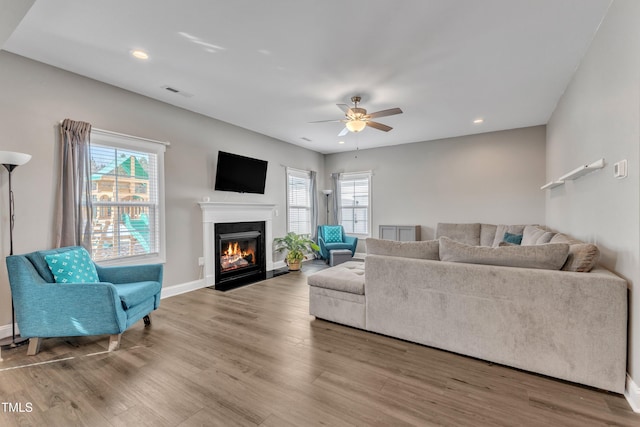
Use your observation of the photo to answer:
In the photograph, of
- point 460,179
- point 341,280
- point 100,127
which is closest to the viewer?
point 341,280

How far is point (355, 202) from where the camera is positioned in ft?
24.6

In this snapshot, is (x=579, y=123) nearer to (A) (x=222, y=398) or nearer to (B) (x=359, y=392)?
(B) (x=359, y=392)

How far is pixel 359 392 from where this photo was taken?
194 centimetres

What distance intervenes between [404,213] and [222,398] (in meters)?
5.69

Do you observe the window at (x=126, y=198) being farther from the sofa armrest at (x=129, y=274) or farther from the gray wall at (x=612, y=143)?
the gray wall at (x=612, y=143)

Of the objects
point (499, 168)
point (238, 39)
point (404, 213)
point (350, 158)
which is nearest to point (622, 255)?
point (238, 39)

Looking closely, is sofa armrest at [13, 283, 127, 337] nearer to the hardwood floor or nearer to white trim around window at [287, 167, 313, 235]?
the hardwood floor

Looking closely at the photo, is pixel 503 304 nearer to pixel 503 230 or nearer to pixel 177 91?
pixel 503 230

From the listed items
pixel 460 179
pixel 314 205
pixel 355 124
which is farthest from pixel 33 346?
pixel 460 179

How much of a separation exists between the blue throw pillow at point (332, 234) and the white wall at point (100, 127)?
77.2 inches

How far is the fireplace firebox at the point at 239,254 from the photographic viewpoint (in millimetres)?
4832

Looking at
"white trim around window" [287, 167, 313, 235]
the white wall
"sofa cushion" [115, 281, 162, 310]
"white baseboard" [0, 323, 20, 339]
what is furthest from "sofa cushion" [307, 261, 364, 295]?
"white trim around window" [287, 167, 313, 235]

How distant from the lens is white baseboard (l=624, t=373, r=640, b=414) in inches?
68.2

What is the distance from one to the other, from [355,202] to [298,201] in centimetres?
159
